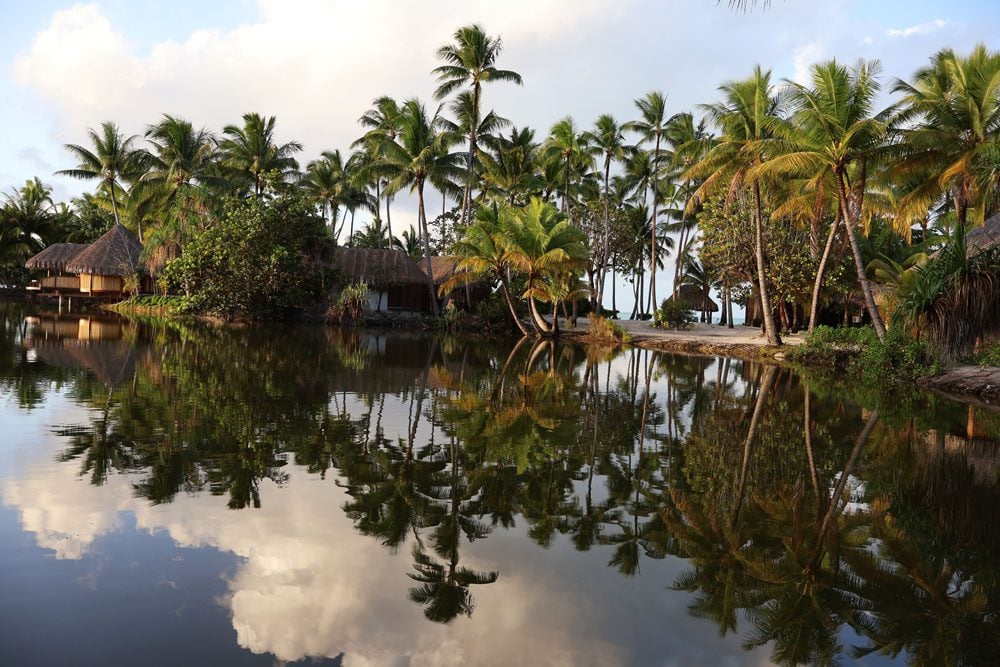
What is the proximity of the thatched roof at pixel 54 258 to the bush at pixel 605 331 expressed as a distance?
29.9 metres

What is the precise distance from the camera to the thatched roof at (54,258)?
129ft

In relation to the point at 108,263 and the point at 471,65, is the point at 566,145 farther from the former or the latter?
the point at 108,263

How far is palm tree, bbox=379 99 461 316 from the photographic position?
3081 cm

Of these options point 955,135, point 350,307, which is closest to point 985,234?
point 955,135

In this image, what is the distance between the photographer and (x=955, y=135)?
18.4m

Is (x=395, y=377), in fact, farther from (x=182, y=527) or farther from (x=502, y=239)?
(x=502, y=239)

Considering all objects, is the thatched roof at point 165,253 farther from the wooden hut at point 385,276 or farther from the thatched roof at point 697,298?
the thatched roof at point 697,298

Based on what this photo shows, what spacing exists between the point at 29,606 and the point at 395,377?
395 inches

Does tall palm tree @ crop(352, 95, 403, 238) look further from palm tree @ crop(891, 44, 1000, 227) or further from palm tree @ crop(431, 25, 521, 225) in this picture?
palm tree @ crop(891, 44, 1000, 227)

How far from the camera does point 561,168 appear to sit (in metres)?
37.2

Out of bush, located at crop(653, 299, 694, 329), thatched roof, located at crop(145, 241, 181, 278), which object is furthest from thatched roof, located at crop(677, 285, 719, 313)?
thatched roof, located at crop(145, 241, 181, 278)

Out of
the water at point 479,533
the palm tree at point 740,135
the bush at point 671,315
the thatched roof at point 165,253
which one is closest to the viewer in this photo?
the water at point 479,533

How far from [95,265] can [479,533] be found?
3832 centimetres

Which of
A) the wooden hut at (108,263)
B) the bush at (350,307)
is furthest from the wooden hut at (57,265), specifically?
the bush at (350,307)
